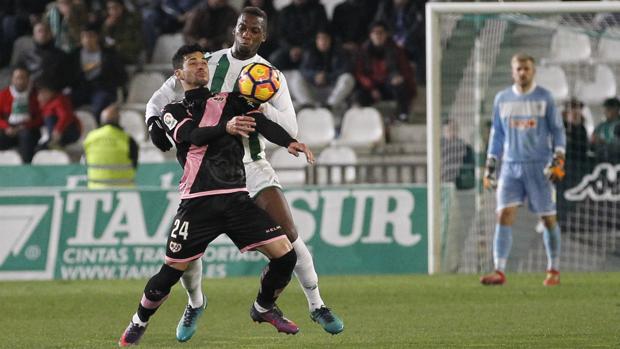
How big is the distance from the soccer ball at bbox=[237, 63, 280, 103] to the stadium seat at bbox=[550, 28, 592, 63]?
10.6 meters

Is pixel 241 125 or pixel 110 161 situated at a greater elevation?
pixel 241 125

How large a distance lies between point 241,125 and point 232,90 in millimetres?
1076

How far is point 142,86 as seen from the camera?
2080 cm

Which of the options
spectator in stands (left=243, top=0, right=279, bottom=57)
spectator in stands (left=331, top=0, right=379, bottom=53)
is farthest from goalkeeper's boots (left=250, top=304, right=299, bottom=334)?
spectator in stands (left=331, top=0, right=379, bottom=53)

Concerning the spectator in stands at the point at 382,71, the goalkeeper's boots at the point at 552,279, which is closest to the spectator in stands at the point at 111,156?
the spectator in stands at the point at 382,71

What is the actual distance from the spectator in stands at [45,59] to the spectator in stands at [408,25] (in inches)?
185

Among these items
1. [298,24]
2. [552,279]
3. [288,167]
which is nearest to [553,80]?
[288,167]

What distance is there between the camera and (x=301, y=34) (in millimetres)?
20094

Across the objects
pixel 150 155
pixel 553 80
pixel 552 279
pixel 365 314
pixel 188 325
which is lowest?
pixel 552 279

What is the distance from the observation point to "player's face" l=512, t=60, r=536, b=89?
1273 centimetres

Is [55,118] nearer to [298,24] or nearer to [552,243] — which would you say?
[298,24]

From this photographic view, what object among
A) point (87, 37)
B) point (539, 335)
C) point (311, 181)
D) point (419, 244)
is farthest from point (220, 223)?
point (87, 37)

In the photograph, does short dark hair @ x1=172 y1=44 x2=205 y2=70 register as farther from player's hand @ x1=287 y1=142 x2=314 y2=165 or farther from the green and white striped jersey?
player's hand @ x1=287 y1=142 x2=314 y2=165

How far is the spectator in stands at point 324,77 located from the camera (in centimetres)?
1966
